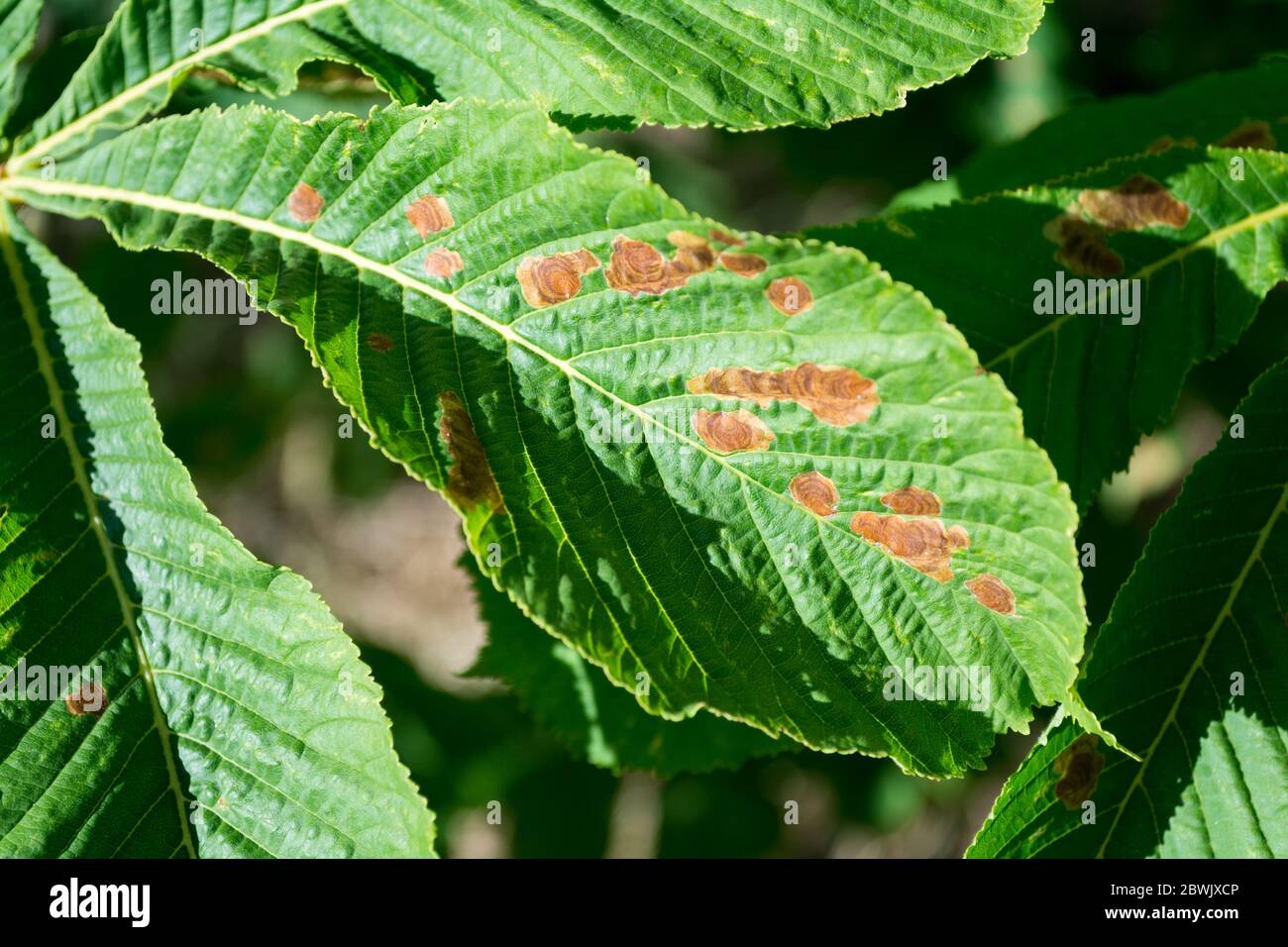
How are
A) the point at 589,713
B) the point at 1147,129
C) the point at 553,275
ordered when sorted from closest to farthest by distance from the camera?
the point at 553,275 < the point at 1147,129 < the point at 589,713

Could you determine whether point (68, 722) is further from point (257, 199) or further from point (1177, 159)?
point (1177, 159)

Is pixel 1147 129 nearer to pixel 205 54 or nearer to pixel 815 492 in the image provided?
pixel 815 492

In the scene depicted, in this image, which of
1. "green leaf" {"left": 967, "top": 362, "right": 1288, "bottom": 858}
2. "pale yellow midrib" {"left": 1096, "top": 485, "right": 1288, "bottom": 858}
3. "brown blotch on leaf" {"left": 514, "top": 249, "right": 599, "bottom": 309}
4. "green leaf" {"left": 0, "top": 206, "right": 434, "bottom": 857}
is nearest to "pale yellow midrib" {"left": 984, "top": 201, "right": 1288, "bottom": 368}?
"green leaf" {"left": 967, "top": 362, "right": 1288, "bottom": 858}

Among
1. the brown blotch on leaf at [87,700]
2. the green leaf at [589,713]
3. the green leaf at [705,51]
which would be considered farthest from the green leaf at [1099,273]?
the brown blotch on leaf at [87,700]

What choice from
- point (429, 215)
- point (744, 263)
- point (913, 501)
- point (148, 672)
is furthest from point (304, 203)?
point (913, 501)

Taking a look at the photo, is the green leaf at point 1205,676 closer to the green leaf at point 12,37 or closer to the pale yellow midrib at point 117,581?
the pale yellow midrib at point 117,581
